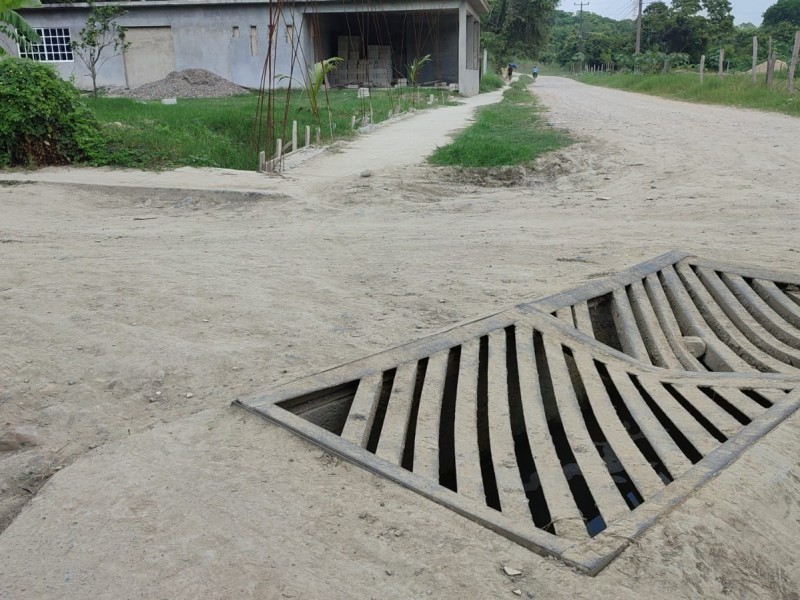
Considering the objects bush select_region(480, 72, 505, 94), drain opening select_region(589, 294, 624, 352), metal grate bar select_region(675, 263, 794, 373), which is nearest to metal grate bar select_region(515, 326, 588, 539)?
drain opening select_region(589, 294, 624, 352)

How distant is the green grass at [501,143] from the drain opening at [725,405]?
6.01 metres

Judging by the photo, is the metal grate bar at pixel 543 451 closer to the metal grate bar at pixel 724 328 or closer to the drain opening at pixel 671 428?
the drain opening at pixel 671 428

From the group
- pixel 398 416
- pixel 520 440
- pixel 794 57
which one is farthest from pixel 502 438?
pixel 794 57

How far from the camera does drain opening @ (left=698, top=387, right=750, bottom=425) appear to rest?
2.99 metres

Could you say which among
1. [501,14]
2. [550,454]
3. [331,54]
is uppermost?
[501,14]

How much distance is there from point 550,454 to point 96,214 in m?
5.81

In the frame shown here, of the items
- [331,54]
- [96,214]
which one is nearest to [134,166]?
[96,214]

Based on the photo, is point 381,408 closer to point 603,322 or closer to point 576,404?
point 576,404

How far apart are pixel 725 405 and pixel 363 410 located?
1.58m

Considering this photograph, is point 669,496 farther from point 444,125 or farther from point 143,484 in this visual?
point 444,125

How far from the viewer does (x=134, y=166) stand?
9078 millimetres

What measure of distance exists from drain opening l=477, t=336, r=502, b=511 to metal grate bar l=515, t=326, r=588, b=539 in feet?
0.57

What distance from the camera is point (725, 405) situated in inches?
123

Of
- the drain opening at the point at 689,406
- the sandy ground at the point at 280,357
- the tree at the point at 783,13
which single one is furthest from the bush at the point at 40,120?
the tree at the point at 783,13
